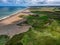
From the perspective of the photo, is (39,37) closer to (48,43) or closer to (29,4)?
(48,43)

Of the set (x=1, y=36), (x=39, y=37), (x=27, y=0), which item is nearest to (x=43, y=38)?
(x=39, y=37)

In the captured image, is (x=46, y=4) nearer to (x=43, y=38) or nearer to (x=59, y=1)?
(x=59, y=1)

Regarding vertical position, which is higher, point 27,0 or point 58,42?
point 58,42

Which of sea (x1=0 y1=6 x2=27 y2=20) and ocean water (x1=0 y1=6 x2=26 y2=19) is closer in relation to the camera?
sea (x1=0 y1=6 x2=27 y2=20)

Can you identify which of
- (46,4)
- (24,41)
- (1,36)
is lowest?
(46,4)

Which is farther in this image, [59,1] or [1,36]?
[59,1]

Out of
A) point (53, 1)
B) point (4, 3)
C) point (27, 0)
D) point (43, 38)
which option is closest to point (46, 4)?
point (53, 1)

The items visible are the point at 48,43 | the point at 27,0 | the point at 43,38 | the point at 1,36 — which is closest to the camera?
the point at 48,43

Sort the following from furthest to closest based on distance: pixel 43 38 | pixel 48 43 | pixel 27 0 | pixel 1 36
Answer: pixel 27 0 < pixel 1 36 < pixel 43 38 < pixel 48 43

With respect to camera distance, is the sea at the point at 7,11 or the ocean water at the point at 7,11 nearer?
the sea at the point at 7,11
